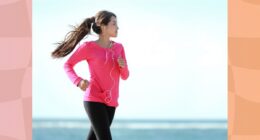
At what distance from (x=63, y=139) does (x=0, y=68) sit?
2350cm

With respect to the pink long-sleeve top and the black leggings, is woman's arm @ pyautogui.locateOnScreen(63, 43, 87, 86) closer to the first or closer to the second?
the pink long-sleeve top

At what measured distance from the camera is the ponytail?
5.83 meters

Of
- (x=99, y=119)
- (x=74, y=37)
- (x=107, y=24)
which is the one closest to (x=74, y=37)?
(x=74, y=37)

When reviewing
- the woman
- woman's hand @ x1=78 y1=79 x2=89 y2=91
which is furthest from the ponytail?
woman's hand @ x1=78 y1=79 x2=89 y2=91

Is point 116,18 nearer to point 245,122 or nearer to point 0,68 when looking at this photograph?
point 0,68

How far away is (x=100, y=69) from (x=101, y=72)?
3cm

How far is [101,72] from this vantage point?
18.2 ft

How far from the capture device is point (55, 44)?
5832 millimetres

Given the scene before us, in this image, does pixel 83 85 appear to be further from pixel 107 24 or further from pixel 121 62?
pixel 107 24

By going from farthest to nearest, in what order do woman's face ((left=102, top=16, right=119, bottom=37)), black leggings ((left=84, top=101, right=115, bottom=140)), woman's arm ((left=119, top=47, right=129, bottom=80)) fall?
woman's face ((left=102, top=16, right=119, bottom=37)) < woman's arm ((left=119, top=47, right=129, bottom=80)) < black leggings ((left=84, top=101, right=115, bottom=140))

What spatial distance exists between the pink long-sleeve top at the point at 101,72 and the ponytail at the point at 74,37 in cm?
16

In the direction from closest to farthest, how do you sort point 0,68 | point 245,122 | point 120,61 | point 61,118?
point 245,122 → point 0,68 → point 120,61 → point 61,118

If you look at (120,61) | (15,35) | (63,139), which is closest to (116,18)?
(120,61)

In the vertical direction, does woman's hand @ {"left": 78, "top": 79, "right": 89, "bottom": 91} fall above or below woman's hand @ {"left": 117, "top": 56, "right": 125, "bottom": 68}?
below
